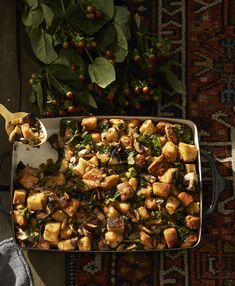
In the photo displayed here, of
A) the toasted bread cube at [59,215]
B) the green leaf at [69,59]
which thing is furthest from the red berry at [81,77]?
the toasted bread cube at [59,215]

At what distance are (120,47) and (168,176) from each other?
454mm

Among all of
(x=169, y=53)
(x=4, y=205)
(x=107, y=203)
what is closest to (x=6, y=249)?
(x=4, y=205)

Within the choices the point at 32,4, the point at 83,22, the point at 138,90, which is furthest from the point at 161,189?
the point at 32,4

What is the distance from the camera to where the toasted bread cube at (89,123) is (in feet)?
5.96

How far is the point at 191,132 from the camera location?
6.13 ft

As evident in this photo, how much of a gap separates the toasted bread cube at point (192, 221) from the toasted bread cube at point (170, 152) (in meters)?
0.18

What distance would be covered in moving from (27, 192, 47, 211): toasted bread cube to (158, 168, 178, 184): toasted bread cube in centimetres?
36

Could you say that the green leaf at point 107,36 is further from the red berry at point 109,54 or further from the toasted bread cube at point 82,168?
the toasted bread cube at point 82,168

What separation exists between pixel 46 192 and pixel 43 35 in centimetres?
51

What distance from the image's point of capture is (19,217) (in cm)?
178

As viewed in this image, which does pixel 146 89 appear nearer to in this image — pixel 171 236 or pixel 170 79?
pixel 170 79

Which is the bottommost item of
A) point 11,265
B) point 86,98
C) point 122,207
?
point 11,265

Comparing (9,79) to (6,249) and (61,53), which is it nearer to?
(61,53)

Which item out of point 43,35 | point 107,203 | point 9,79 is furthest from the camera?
point 9,79
